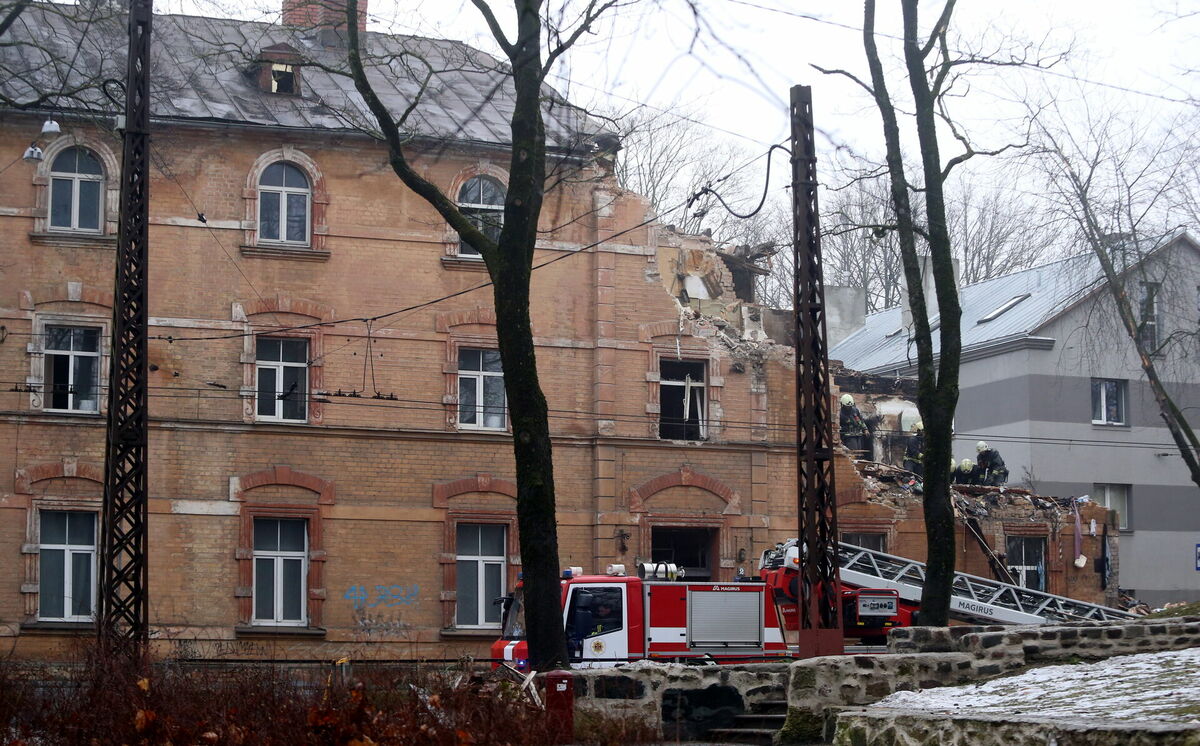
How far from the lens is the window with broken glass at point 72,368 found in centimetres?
2644

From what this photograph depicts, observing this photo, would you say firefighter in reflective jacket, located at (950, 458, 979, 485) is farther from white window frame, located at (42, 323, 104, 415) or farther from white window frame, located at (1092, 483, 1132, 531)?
white window frame, located at (42, 323, 104, 415)

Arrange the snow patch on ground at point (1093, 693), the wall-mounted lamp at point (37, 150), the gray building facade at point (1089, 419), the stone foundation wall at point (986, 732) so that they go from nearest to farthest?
the stone foundation wall at point (986, 732) < the snow patch on ground at point (1093, 693) < the wall-mounted lamp at point (37, 150) < the gray building facade at point (1089, 419)

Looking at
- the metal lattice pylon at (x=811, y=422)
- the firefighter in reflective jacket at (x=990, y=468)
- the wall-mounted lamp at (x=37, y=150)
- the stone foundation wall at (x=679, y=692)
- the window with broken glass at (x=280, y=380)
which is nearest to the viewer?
the stone foundation wall at (x=679, y=692)

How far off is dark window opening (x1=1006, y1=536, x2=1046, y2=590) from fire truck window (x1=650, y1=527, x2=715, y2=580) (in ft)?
28.4

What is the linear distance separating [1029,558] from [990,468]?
297 cm

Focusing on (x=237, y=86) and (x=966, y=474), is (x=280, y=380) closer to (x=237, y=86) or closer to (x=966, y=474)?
(x=237, y=86)

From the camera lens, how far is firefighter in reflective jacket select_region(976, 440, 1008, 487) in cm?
3628

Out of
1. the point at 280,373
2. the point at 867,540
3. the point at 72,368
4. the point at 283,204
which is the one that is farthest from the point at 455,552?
the point at 867,540

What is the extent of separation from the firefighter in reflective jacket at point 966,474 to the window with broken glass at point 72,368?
21616 mm

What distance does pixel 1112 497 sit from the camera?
140ft

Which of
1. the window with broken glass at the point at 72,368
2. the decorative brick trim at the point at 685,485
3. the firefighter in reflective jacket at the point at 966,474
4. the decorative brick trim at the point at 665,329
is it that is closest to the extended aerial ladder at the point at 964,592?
the decorative brick trim at the point at 685,485

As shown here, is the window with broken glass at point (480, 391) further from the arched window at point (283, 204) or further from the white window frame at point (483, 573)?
the arched window at point (283, 204)

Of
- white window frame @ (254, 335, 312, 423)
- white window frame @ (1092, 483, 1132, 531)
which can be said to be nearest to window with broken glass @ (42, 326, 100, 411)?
white window frame @ (254, 335, 312, 423)

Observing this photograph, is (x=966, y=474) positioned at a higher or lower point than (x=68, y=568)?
higher
